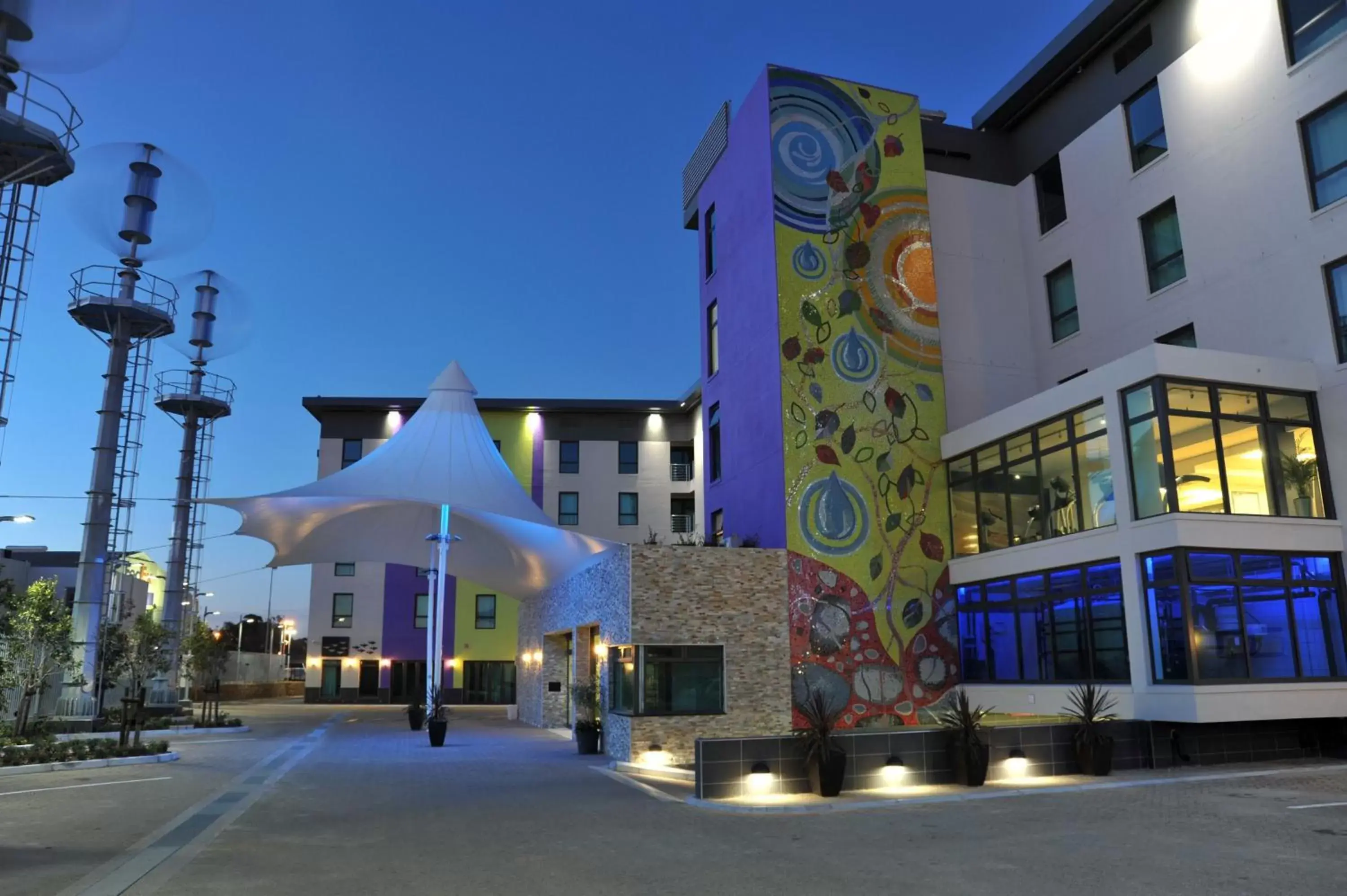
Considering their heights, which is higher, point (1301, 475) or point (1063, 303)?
point (1063, 303)

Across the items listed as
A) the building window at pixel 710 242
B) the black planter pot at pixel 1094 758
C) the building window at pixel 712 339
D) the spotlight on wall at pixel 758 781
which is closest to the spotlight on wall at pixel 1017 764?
the black planter pot at pixel 1094 758

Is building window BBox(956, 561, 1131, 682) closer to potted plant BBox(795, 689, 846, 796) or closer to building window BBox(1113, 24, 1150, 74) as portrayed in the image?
potted plant BBox(795, 689, 846, 796)

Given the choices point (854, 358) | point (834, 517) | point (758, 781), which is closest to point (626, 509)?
point (854, 358)

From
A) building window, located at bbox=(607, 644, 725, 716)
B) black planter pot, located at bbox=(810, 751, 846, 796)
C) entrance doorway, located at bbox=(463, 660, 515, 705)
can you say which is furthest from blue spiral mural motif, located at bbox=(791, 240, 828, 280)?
entrance doorway, located at bbox=(463, 660, 515, 705)

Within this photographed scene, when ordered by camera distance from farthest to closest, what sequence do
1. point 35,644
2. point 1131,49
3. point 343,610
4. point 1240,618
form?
point 343,610 → point 1131,49 → point 35,644 → point 1240,618

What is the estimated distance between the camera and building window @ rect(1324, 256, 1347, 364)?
1507 cm

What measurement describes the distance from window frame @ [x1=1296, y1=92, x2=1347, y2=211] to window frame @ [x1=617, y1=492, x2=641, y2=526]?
3171 centimetres

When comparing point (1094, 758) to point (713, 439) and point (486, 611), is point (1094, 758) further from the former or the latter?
point (486, 611)

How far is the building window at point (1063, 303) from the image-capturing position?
2116cm

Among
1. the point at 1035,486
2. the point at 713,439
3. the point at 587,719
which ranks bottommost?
the point at 587,719

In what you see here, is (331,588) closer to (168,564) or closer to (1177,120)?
(168,564)

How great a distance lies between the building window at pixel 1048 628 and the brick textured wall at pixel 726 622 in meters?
3.88

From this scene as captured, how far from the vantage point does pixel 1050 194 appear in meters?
22.2

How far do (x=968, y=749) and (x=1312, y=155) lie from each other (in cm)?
1159
